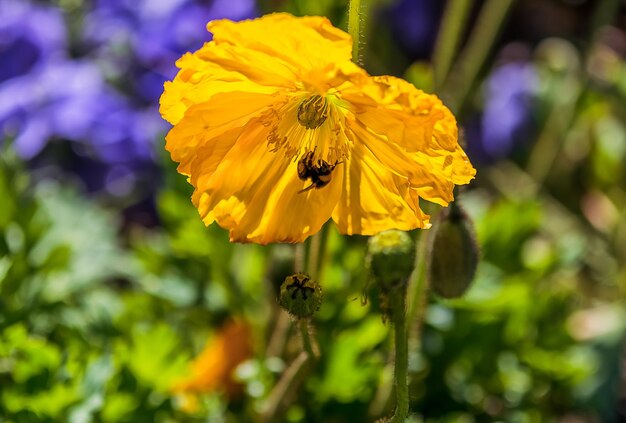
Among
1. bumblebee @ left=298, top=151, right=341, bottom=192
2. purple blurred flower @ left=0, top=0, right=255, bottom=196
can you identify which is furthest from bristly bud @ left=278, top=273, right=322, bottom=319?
purple blurred flower @ left=0, top=0, right=255, bottom=196

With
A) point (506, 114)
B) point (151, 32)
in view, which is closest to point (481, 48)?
point (506, 114)

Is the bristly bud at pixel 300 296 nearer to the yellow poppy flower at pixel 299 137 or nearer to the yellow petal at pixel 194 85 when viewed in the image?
the yellow poppy flower at pixel 299 137

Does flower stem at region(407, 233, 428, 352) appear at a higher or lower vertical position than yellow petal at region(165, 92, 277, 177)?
lower

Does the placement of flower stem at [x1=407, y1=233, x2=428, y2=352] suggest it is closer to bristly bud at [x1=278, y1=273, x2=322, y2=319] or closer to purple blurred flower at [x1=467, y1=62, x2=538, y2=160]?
bristly bud at [x1=278, y1=273, x2=322, y2=319]

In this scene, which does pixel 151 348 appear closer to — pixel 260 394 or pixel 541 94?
pixel 260 394

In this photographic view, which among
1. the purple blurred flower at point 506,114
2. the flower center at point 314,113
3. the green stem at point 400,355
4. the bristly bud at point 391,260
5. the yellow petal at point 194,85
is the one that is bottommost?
the purple blurred flower at point 506,114

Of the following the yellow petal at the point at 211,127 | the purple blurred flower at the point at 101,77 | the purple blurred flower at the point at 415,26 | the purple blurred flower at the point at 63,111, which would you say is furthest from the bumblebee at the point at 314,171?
the purple blurred flower at the point at 415,26
